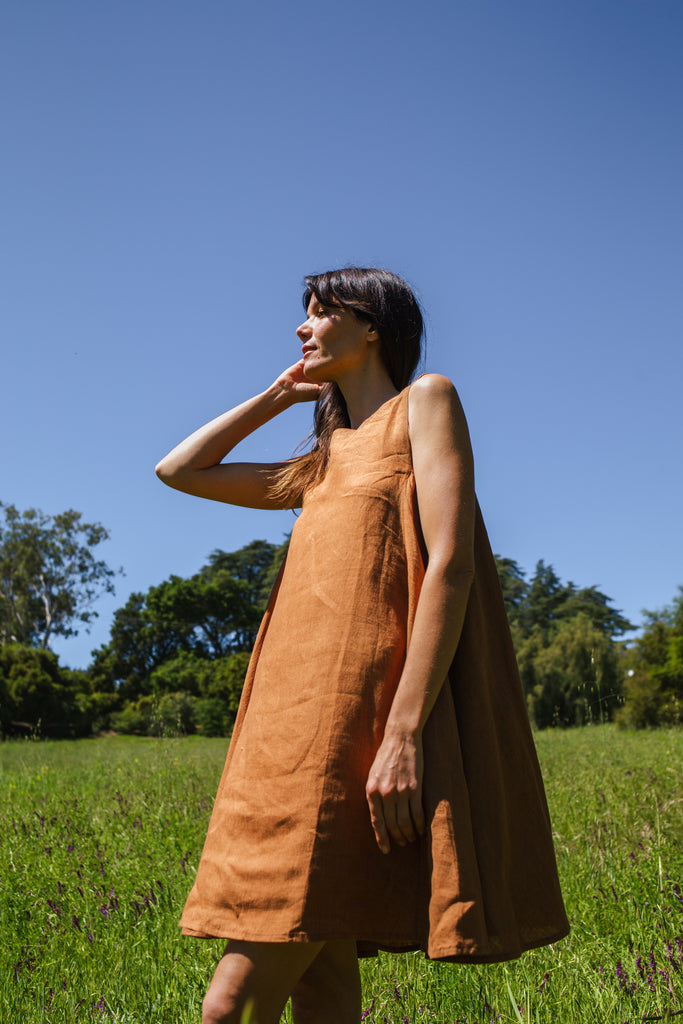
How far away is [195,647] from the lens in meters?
44.5

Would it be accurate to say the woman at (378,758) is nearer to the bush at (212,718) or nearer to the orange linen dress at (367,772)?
the orange linen dress at (367,772)

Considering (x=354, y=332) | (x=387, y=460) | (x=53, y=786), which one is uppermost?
(x=354, y=332)

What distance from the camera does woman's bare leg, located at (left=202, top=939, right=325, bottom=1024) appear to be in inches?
46.1

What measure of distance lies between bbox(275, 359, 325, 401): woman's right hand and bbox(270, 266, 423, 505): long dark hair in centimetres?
6

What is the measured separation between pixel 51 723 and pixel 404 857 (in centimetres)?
2705

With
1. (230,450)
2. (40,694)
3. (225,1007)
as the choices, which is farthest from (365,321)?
(40,694)

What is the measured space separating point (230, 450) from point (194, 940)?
1.81 m

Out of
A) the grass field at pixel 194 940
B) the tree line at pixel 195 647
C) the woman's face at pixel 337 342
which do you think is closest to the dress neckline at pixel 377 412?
the woman's face at pixel 337 342

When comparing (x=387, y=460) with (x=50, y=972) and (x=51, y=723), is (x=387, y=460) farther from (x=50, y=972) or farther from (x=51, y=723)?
(x=51, y=723)

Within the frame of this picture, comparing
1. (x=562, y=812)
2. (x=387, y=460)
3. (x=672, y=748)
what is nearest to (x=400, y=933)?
(x=387, y=460)

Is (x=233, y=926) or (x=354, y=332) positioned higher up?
(x=354, y=332)

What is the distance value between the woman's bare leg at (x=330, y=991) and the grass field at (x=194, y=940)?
0.59 meters

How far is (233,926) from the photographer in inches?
47.3

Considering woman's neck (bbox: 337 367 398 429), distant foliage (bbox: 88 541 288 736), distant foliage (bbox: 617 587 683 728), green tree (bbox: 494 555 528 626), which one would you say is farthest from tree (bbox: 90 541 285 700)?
woman's neck (bbox: 337 367 398 429)
